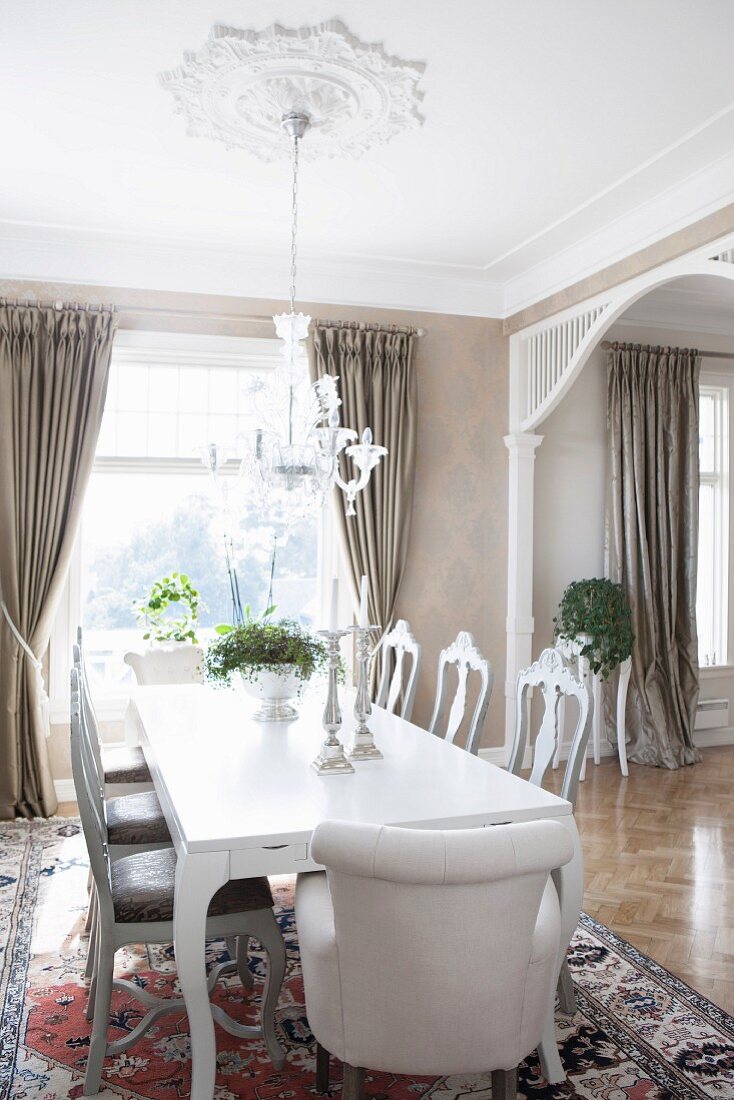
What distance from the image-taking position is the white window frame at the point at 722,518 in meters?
6.42

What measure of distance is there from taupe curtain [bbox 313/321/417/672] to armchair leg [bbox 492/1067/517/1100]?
3407 mm

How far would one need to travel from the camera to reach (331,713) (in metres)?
2.63

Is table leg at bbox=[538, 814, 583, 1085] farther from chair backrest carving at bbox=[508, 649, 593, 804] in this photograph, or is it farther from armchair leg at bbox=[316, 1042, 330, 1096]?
armchair leg at bbox=[316, 1042, 330, 1096]

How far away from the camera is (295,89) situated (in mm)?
3070

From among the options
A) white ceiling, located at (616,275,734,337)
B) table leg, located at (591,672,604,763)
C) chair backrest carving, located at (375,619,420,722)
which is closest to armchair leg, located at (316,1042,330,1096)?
chair backrest carving, located at (375,619,420,722)

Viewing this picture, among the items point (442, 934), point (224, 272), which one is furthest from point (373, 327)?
point (442, 934)

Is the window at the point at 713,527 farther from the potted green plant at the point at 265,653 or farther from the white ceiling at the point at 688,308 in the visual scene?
the potted green plant at the point at 265,653

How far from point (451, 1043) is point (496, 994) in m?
0.14

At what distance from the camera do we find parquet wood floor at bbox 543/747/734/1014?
3.13 metres

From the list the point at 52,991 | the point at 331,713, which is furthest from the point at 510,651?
the point at 52,991

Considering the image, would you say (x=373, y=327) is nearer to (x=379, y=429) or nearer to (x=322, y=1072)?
(x=379, y=429)

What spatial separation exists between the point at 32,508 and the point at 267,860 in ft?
10.3

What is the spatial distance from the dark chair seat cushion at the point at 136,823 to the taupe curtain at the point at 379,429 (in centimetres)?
235

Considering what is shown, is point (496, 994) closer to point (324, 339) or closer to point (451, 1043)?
point (451, 1043)
